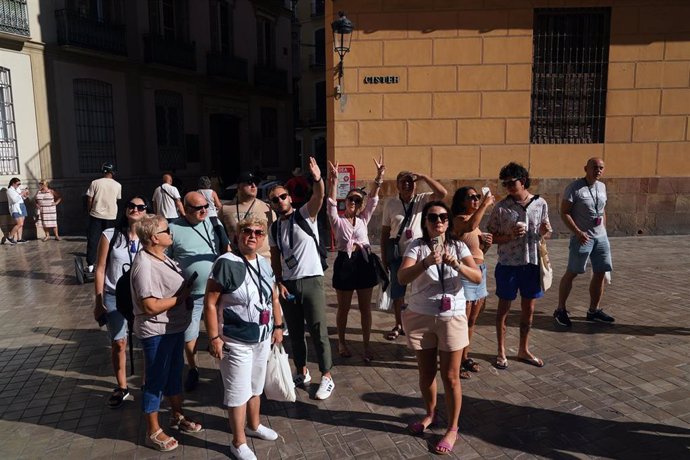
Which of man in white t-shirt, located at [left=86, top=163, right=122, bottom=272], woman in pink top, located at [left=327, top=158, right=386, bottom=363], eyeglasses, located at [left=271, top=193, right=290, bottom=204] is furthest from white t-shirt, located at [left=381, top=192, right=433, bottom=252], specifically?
man in white t-shirt, located at [left=86, top=163, right=122, bottom=272]

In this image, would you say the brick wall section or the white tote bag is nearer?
the white tote bag

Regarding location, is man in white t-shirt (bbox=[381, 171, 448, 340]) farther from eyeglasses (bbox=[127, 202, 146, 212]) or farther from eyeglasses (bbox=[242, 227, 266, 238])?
eyeglasses (bbox=[127, 202, 146, 212])

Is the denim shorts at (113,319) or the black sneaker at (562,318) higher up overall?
the denim shorts at (113,319)

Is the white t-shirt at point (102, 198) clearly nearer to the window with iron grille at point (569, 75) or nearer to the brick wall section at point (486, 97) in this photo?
the brick wall section at point (486, 97)

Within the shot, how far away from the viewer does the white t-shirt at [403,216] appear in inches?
203

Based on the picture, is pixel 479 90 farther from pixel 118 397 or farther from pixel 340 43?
pixel 118 397

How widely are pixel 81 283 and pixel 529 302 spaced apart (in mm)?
6948

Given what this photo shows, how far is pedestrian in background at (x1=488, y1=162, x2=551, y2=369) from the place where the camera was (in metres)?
4.73

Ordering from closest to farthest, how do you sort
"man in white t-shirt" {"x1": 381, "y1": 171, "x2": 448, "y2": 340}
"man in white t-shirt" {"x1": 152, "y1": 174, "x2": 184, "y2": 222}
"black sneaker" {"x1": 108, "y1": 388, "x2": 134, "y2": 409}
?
"black sneaker" {"x1": 108, "y1": 388, "x2": 134, "y2": 409}
"man in white t-shirt" {"x1": 381, "y1": 171, "x2": 448, "y2": 340}
"man in white t-shirt" {"x1": 152, "y1": 174, "x2": 184, "y2": 222}

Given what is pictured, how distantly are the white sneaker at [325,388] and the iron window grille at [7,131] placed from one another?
1258 cm

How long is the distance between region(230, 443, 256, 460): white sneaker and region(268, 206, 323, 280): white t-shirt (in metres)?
1.34

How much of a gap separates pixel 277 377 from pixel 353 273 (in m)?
1.45

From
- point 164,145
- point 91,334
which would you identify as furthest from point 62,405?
point 164,145

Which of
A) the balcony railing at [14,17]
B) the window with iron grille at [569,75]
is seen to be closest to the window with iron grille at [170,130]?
the balcony railing at [14,17]
